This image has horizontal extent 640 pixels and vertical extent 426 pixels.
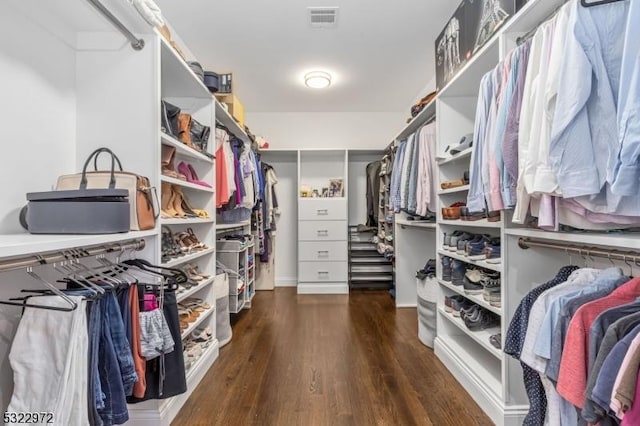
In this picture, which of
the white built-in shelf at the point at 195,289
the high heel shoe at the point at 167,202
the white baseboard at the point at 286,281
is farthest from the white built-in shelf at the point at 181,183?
the white baseboard at the point at 286,281

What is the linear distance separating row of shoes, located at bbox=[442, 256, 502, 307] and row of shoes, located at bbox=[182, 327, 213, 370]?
1.65 meters

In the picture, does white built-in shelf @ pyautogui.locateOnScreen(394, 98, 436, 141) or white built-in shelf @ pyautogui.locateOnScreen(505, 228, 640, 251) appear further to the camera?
white built-in shelf @ pyautogui.locateOnScreen(394, 98, 436, 141)

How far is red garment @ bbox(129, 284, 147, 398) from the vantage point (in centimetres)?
107

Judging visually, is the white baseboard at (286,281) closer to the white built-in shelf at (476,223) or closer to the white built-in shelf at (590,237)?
the white built-in shelf at (476,223)

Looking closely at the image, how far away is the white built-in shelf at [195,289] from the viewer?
1.67 metres

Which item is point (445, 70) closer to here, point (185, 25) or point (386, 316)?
point (185, 25)

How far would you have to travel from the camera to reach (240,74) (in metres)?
3.21

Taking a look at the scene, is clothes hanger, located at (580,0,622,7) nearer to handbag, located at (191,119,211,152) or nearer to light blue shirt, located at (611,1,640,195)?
light blue shirt, located at (611,1,640,195)

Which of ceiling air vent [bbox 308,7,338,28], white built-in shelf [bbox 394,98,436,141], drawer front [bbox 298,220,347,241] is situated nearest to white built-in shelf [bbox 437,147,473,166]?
white built-in shelf [bbox 394,98,436,141]

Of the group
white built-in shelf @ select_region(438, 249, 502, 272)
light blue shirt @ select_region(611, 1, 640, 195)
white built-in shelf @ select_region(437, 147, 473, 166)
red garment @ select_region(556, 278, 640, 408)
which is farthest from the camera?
white built-in shelf @ select_region(437, 147, 473, 166)

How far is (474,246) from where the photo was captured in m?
1.82

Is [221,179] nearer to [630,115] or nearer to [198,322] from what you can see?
[198,322]

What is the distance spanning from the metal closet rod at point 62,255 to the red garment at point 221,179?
3.41 feet

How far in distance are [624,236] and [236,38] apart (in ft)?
8.88
